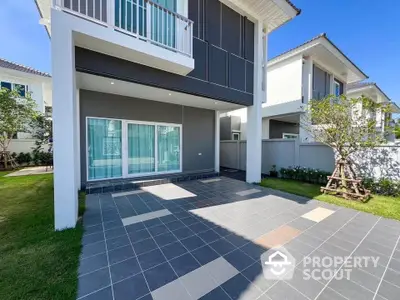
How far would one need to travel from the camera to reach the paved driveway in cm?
201

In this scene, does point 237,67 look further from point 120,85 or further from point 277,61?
point 277,61

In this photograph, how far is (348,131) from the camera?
569cm

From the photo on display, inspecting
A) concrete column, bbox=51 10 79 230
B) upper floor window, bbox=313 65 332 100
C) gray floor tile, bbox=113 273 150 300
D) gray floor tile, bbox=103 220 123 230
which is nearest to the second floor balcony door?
concrete column, bbox=51 10 79 230

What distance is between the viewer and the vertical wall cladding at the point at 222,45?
5805 millimetres

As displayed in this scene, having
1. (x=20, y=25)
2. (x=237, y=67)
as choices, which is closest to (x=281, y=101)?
(x=237, y=67)

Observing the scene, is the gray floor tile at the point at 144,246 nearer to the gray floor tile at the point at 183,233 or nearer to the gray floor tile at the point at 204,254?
the gray floor tile at the point at 183,233

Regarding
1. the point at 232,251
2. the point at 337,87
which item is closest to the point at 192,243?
the point at 232,251

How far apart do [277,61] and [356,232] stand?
9913mm

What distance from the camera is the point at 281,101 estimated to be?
10.3 metres

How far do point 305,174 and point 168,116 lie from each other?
21.5ft

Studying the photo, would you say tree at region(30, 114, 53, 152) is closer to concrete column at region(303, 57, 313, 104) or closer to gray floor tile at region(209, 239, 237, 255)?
gray floor tile at region(209, 239, 237, 255)

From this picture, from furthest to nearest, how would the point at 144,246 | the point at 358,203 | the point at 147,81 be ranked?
the point at 358,203 → the point at 147,81 → the point at 144,246

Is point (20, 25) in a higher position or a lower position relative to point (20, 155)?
higher

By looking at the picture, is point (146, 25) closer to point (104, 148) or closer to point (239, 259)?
point (104, 148)
